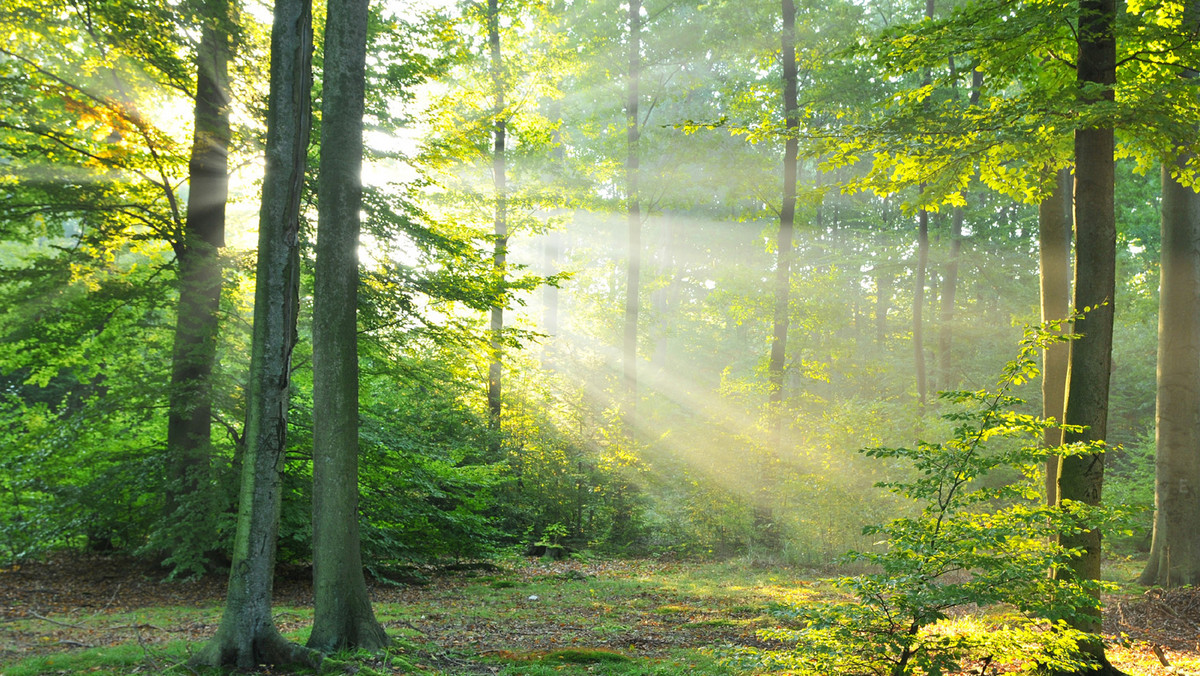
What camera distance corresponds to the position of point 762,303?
61.9 ft

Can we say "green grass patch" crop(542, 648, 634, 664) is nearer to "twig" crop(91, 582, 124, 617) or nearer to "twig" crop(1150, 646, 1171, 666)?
"twig" crop(1150, 646, 1171, 666)

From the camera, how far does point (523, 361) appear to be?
1803 centimetres

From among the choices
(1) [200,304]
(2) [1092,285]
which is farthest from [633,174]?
(2) [1092,285]

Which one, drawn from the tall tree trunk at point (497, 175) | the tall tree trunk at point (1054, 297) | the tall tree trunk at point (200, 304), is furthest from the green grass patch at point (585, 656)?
the tall tree trunk at point (497, 175)

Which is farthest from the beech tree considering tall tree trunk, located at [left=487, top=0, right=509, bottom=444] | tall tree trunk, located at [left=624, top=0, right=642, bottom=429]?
tall tree trunk, located at [left=487, top=0, right=509, bottom=444]

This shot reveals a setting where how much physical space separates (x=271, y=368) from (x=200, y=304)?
4620mm

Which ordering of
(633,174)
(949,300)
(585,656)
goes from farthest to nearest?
(949,300) < (633,174) < (585,656)

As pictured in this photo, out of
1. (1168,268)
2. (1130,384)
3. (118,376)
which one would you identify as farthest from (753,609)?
(1130,384)

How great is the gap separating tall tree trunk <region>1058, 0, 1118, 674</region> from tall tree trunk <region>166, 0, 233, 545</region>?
372 inches

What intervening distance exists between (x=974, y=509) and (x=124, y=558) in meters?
14.3

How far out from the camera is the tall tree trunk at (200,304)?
29.2 feet

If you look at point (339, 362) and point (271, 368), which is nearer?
point (271, 368)

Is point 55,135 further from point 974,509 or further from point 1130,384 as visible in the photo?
point 1130,384

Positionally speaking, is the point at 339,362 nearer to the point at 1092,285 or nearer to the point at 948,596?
the point at 948,596
